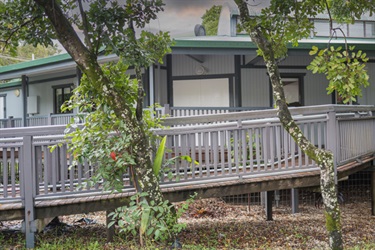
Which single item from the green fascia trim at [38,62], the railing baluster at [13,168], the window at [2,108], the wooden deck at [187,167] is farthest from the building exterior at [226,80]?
the window at [2,108]

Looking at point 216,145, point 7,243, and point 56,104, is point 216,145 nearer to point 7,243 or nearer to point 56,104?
point 7,243

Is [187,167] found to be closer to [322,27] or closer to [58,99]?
[58,99]

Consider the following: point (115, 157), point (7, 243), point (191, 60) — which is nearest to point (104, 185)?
point (115, 157)

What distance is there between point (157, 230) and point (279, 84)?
92.3 inches

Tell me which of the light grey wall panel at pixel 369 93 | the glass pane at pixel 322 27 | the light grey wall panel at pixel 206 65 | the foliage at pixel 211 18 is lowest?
the light grey wall panel at pixel 369 93

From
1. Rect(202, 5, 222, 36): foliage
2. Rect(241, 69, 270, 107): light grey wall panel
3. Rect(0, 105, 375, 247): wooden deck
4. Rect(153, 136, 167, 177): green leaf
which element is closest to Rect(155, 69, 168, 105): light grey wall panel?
Rect(241, 69, 270, 107): light grey wall panel

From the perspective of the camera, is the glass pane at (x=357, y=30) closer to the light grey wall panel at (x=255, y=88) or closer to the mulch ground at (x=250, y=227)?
the light grey wall panel at (x=255, y=88)

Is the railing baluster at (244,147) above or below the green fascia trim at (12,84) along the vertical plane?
below

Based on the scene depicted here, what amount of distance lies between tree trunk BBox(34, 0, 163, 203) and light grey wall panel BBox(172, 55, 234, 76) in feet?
22.3

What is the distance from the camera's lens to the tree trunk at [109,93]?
186 inches

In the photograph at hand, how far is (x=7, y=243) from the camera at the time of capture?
569cm

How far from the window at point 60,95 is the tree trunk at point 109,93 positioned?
9739 mm

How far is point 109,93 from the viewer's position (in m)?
4.72

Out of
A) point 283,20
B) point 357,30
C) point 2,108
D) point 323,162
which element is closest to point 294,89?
point 357,30
